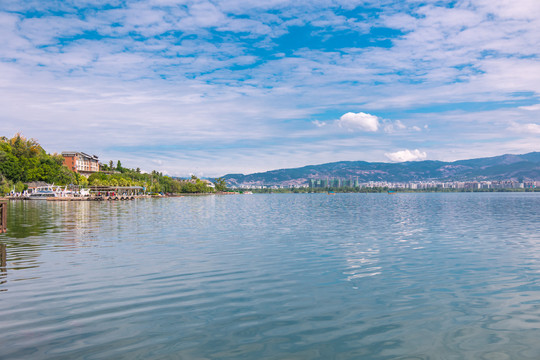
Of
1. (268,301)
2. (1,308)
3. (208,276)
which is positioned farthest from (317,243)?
(1,308)

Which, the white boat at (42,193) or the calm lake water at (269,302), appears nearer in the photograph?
the calm lake water at (269,302)

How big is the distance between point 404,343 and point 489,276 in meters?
11.9

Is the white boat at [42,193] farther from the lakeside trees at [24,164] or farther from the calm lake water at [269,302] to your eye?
the calm lake water at [269,302]

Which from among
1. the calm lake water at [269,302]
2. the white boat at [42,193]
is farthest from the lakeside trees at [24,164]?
the calm lake water at [269,302]

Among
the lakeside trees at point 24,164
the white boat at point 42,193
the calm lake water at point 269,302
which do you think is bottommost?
the calm lake water at point 269,302

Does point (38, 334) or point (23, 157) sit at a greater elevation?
point (23, 157)

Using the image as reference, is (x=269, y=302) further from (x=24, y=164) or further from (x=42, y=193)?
(x=24, y=164)

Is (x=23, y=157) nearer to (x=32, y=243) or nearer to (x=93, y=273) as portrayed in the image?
(x=32, y=243)

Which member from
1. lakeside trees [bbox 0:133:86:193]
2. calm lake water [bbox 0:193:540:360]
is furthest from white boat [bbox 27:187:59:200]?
calm lake water [bbox 0:193:540:360]

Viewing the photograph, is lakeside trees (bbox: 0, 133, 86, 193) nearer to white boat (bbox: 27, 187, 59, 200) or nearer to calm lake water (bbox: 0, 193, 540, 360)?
white boat (bbox: 27, 187, 59, 200)

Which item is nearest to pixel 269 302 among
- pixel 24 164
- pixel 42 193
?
pixel 42 193

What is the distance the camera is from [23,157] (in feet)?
589

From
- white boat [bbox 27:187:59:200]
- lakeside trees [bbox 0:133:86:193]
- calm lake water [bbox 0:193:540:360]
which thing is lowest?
calm lake water [bbox 0:193:540:360]

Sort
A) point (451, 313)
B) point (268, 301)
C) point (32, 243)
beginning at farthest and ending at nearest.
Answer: point (32, 243)
point (268, 301)
point (451, 313)
